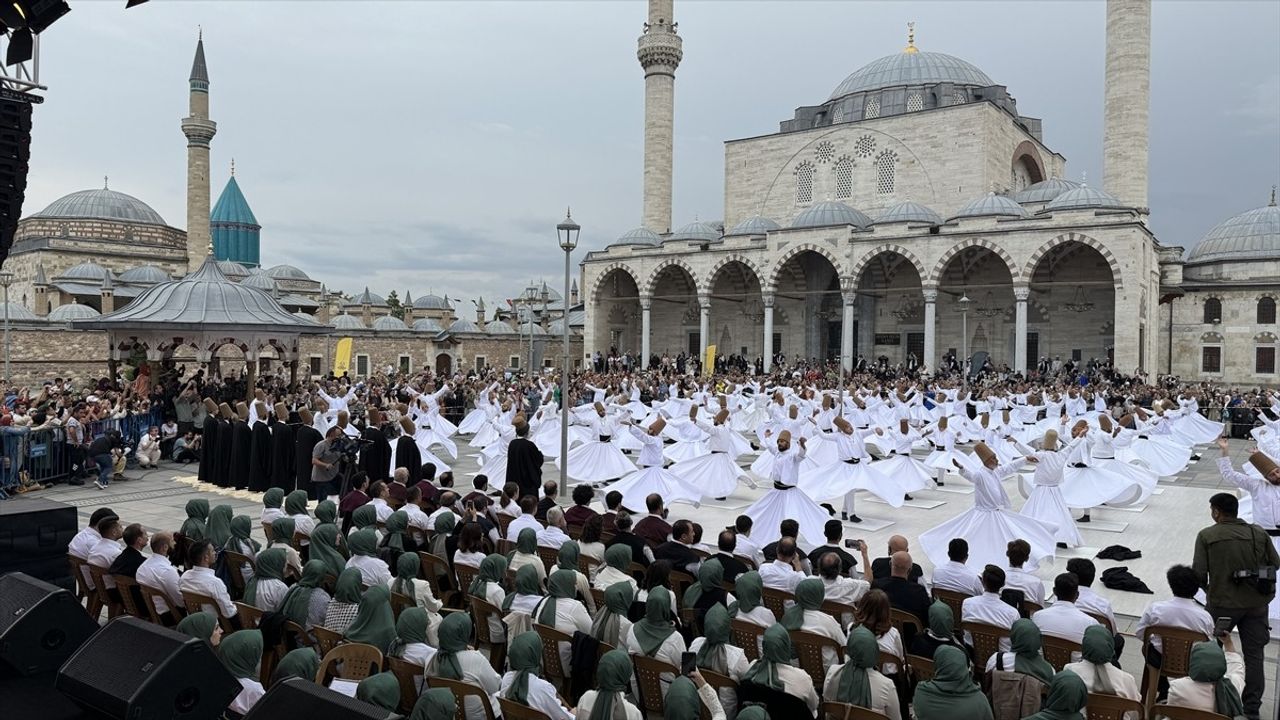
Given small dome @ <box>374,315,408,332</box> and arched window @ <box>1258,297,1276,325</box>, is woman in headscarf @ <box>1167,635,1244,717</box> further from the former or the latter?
small dome @ <box>374,315,408,332</box>

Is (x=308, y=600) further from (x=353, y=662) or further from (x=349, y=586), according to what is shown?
(x=353, y=662)

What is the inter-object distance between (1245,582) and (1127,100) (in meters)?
35.5

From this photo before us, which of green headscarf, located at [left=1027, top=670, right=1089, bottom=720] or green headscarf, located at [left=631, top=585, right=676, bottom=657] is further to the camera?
green headscarf, located at [left=631, top=585, right=676, bottom=657]

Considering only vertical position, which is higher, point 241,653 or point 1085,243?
point 1085,243

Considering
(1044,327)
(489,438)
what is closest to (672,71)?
(1044,327)

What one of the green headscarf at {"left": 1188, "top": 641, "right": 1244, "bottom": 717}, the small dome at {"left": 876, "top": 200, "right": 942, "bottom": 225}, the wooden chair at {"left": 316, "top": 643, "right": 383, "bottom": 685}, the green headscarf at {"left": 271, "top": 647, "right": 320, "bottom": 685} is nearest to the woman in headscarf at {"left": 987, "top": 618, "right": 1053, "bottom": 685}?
the green headscarf at {"left": 1188, "top": 641, "right": 1244, "bottom": 717}

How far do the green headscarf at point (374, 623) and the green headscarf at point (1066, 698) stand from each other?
341cm

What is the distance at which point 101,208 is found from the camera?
5353 cm

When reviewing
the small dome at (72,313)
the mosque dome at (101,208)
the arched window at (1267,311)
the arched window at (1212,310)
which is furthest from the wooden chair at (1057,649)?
the mosque dome at (101,208)

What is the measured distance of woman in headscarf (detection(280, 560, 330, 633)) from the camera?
16.8 ft

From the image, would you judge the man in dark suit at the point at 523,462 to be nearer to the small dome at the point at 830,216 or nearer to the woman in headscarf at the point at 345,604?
the woman in headscarf at the point at 345,604

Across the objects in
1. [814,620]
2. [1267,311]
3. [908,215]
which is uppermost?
[908,215]

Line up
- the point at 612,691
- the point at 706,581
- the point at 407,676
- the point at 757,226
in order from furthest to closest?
1. the point at 757,226
2. the point at 706,581
3. the point at 407,676
4. the point at 612,691

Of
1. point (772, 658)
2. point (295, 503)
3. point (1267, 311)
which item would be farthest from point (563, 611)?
point (1267, 311)
